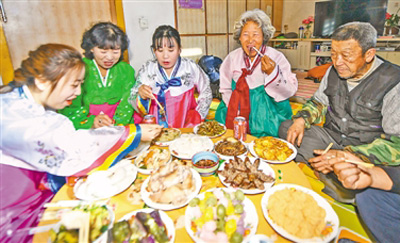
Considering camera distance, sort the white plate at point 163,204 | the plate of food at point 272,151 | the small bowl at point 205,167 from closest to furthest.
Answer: the white plate at point 163,204 < the small bowl at point 205,167 < the plate of food at point 272,151

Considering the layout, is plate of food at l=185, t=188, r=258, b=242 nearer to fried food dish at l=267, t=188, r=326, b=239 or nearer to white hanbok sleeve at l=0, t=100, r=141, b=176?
fried food dish at l=267, t=188, r=326, b=239

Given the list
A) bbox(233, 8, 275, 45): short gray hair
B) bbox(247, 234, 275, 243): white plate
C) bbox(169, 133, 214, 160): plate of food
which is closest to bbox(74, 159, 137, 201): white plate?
bbox(169, 133, 214, 160): plate of food

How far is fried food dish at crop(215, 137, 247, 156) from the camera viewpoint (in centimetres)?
164

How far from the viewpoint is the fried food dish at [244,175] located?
130 cm

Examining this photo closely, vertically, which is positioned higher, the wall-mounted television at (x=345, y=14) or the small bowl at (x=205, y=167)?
the wall-mounted television at (x=345, y=14)

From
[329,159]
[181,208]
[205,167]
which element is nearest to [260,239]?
[181,208]

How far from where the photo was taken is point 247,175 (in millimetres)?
1364

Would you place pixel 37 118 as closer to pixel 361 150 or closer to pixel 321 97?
pixel 361 150

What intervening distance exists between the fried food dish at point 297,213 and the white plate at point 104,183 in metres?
0.80

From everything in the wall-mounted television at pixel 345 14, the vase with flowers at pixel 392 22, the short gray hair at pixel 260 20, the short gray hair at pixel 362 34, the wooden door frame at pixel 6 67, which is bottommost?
the wooden door frame at pixel 6 67

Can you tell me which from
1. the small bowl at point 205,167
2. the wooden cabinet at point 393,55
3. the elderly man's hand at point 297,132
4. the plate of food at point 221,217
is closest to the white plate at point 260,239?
the plate of food at point 221,217

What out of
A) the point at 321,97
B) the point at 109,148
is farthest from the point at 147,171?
the point at 321,97

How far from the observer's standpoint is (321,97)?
2.30 meters

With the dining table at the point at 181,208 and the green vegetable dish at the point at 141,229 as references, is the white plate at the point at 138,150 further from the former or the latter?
the green vegetable dish at the point at 141,229
